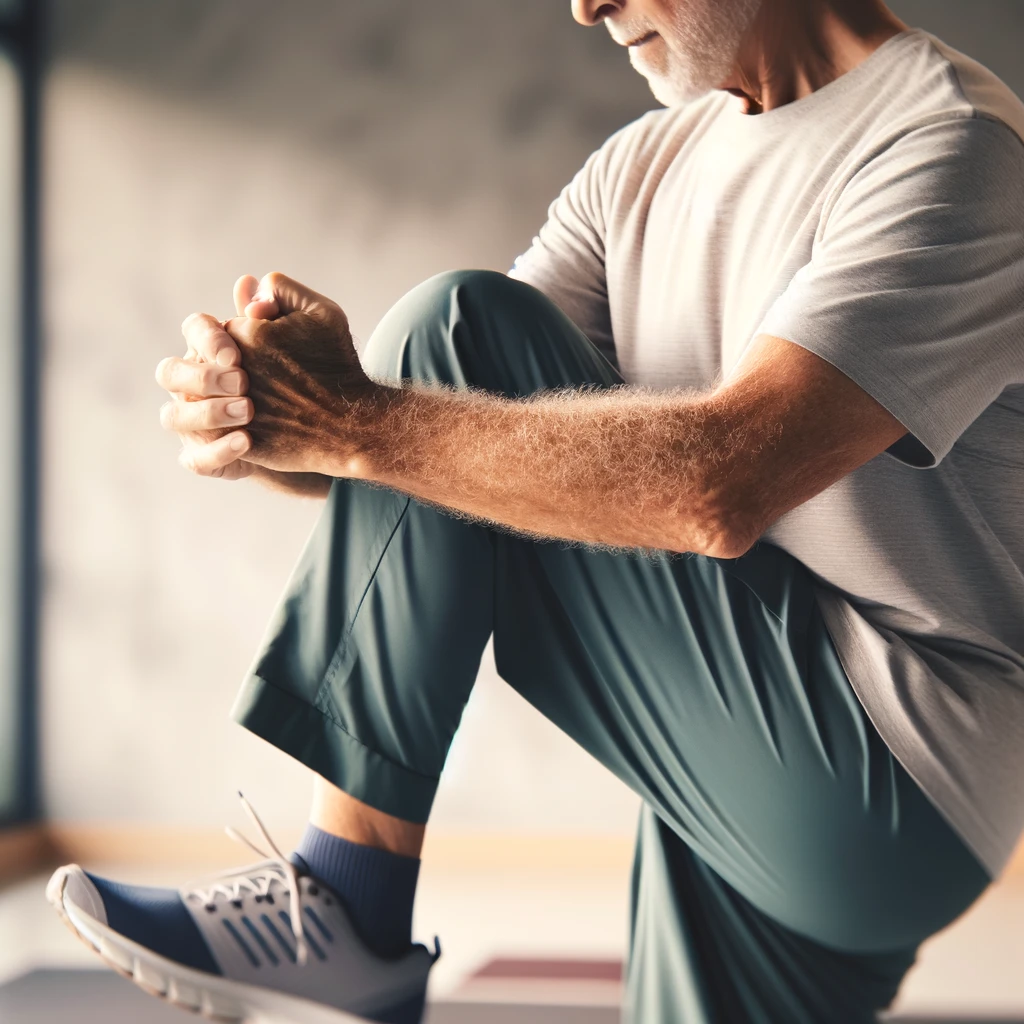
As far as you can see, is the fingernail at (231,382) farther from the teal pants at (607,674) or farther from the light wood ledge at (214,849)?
the light wood ledge at (214,849)

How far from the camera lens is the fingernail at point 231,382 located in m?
0.85

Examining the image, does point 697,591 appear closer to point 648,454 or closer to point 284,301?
point 648,454

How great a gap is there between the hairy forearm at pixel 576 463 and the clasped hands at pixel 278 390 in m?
0.02

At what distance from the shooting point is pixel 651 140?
126 cm

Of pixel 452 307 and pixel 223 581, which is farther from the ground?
pixel 452 307

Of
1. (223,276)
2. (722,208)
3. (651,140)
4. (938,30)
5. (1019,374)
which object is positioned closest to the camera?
(1019,374)

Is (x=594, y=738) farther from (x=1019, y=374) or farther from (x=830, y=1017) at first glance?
(x=1019, y=374)

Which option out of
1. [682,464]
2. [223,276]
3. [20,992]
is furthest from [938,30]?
[20,992]

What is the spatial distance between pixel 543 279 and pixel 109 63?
102 inches

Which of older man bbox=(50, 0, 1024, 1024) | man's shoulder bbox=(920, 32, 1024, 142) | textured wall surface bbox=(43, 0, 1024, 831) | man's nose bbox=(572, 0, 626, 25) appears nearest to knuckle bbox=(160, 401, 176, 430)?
older man bbox=(50, 0, 1024, 1024)

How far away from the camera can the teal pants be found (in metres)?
0.83

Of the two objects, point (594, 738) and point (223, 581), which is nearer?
point (594, 738)

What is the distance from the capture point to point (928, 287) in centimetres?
79

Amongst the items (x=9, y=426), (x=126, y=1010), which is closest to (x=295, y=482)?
(x=126, y=1010)
